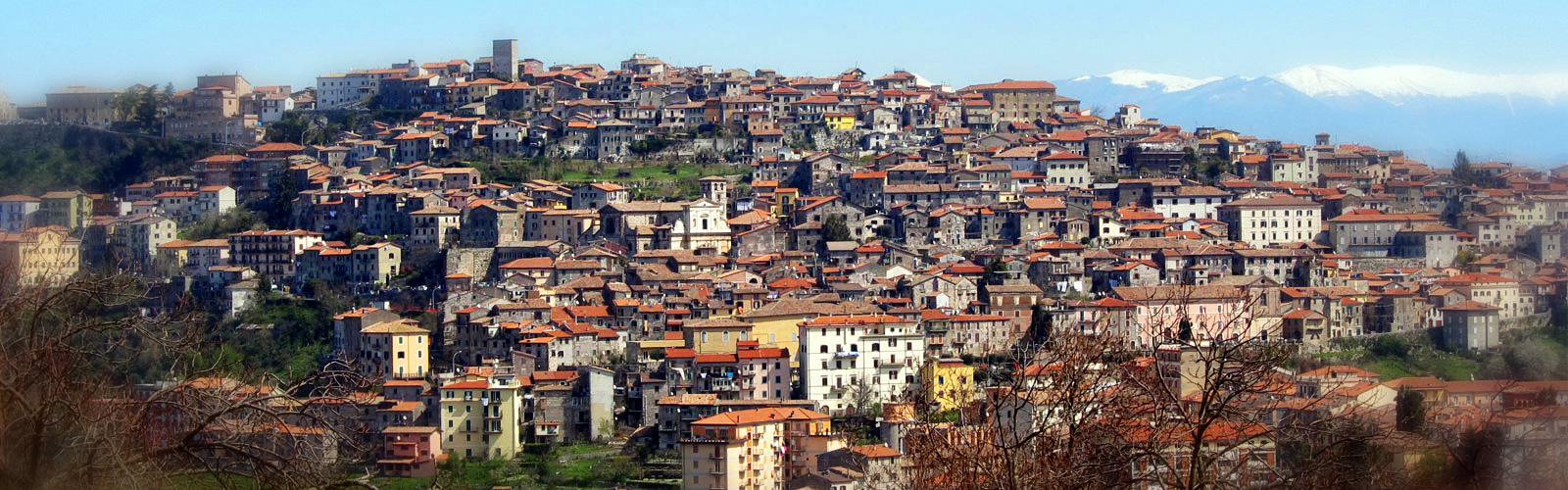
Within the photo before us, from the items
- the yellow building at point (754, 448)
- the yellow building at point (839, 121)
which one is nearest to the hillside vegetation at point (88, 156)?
the yellow building at point (839, 121)

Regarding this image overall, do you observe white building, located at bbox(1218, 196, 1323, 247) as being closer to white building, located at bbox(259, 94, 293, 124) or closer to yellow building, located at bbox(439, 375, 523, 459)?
yellow building, located at bbox(439, 375, 523, 459)

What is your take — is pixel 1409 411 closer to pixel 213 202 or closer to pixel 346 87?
pixel 213 202

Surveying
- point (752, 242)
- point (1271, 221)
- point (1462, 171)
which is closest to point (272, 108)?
point (752, 242)

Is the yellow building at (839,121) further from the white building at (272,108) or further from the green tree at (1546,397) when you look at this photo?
the green tree at (1546,397)

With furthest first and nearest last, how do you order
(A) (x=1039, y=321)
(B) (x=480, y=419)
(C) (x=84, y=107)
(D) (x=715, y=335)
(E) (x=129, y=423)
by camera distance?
→ (C) (x=84, y=107) < (A) (x=1039, y=321) < (D) (x=715, y=335) < (B) (x=480, y=419) < (E) (x=129, y=423)

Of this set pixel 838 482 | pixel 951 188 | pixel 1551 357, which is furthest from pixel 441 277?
pixel 1551 357

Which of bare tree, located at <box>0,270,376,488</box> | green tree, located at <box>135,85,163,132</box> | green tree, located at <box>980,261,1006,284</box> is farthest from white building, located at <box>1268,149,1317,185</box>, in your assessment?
bare tree, located at <box>0,270,376,488</box>
